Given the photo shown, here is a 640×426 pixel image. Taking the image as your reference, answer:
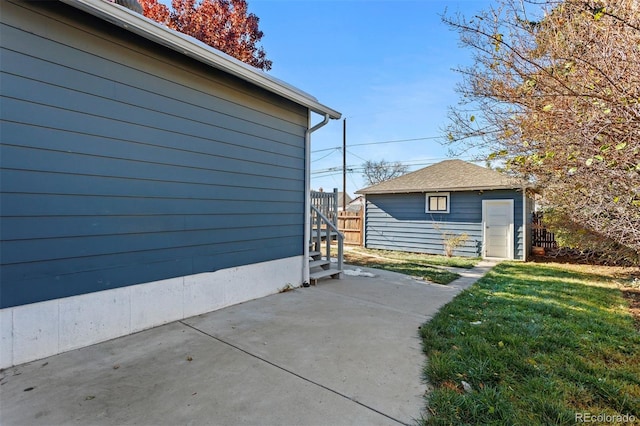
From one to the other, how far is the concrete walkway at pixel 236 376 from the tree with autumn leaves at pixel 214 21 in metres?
9.69

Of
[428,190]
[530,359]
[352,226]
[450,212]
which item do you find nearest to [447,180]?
[428,190]

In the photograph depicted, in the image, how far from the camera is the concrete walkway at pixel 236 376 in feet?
5.88

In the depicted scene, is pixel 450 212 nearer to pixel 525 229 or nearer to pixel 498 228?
pixel 498 228

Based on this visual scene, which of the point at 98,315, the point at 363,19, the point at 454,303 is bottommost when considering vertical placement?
the point at 454,303

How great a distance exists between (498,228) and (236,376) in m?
9.48

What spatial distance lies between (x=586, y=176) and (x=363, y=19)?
6.36 metres

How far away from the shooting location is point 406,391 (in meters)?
2.09

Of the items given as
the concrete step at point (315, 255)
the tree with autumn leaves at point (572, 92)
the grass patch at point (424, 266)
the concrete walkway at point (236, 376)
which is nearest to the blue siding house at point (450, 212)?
the grass patch at point (424, 266)

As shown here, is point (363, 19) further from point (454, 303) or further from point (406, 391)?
point (406, 391)

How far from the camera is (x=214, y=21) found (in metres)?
9.82

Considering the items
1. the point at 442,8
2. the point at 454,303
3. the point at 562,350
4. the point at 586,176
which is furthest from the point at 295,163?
the point at 562,350

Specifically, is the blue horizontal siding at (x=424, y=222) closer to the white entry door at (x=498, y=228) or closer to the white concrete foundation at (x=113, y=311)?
the white entry door at (x=498, y=228)

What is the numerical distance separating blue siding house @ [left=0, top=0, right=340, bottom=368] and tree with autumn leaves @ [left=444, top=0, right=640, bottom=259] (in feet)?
8.68

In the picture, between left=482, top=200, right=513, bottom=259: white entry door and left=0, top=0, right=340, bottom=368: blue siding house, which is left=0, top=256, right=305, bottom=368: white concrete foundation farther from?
left=482, top=200, right=513, bottom=259: white entry door
